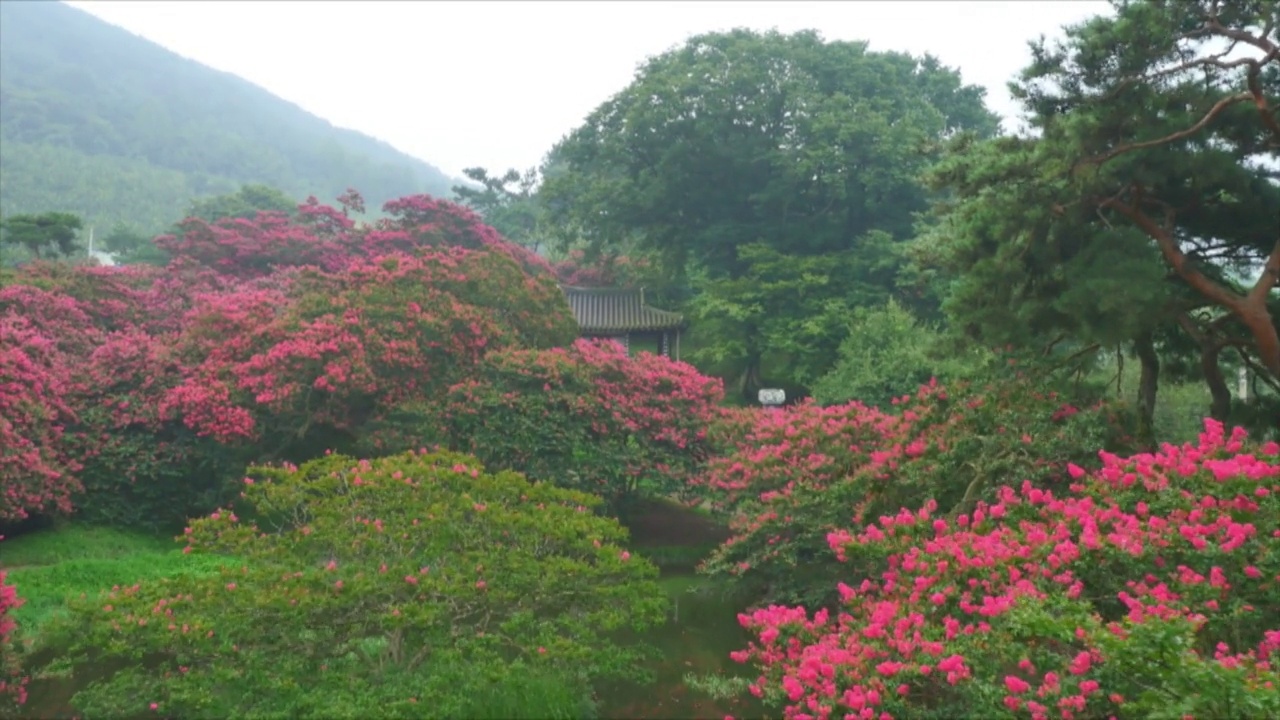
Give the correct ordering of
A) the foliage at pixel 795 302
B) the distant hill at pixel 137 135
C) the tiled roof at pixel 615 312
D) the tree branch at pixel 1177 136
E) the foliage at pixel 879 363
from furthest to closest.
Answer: the distant hill at pixel 137 135
the tiled roof at pixel 615 312
the foliage at pixel 795 302
the foliage at pixel 879 363
the tree branch at pixel 1177 136

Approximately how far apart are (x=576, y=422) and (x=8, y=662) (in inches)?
250

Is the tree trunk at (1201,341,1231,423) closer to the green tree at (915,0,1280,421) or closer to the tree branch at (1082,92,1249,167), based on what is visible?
the green tree at (915,0,1280,421)

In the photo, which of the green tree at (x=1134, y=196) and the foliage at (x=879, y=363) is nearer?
the green tree at (x=1134, y=196)

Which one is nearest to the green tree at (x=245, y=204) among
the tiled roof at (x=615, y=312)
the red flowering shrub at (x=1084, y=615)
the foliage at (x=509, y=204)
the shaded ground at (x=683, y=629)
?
the foliage at (x=509, y=204)

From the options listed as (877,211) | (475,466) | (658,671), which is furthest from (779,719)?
(877,211)

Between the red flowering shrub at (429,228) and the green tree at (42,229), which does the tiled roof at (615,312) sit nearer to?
the red flowering shrub at (429,228)

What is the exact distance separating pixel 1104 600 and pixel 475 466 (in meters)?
4.63

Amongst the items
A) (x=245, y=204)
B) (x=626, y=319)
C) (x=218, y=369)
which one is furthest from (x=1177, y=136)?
(x=245, y=204)

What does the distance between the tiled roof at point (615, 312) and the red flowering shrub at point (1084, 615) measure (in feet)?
53.1

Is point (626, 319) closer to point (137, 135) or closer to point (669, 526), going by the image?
point (669, 526)

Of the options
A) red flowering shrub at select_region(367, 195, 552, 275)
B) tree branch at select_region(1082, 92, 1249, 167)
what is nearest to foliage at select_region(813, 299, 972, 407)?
tree branch at select_region(1082, 92, 1249, 167)

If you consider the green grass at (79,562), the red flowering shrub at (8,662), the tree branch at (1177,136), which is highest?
the tree branch at (1177,136)

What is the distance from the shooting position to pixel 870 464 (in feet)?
24.1

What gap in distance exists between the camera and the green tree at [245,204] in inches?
1265
